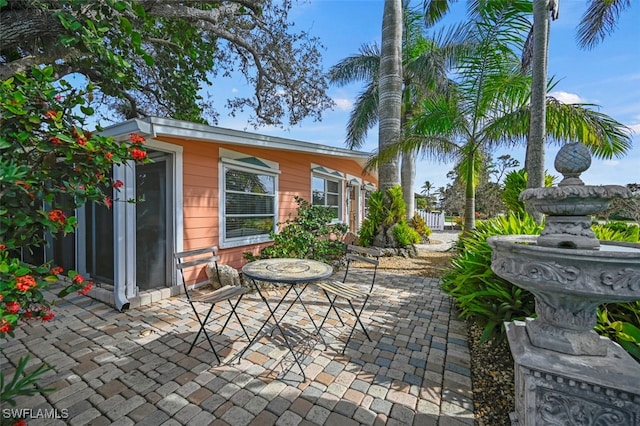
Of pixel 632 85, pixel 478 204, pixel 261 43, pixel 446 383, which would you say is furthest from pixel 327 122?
pixel 478 204

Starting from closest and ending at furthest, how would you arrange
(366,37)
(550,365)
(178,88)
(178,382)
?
1. (550,365)
2. (178,382)
3. (178,88)
4. (366,37)

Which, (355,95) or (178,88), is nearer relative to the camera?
(178,88)

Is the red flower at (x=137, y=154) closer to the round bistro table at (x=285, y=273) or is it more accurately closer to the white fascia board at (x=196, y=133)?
the round bistro table at (x=285, y=273)

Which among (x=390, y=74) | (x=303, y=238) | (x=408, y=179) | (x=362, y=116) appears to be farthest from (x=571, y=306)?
(x=362, y=116)

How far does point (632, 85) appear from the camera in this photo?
15.2 ft

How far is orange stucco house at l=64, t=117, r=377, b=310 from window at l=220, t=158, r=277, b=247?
2 cm

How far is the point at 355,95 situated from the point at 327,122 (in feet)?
15.4

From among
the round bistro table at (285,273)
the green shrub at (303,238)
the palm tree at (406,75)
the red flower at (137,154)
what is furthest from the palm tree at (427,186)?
the red flower at (137,154)

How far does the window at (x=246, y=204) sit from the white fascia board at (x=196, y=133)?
59 cm

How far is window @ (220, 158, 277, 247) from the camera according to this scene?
530 centimetres

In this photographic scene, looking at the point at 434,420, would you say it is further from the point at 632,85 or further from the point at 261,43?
the point at 261,43

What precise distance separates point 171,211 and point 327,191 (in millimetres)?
5549

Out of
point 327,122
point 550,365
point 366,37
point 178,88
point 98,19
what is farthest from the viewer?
point 366,37

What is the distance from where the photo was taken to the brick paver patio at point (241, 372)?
196cm
